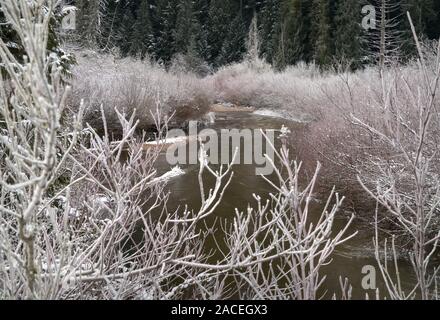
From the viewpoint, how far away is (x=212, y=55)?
4447 centimetres

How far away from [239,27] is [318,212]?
126 ft

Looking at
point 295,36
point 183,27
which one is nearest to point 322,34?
point 295,36

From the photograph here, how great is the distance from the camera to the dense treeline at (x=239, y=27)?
100 ft

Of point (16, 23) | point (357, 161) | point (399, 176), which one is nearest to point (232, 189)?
point (357, 161)

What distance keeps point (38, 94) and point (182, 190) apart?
9189mm

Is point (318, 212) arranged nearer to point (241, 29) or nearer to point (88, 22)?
point (88, 22)

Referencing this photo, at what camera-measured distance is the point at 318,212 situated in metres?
8.93

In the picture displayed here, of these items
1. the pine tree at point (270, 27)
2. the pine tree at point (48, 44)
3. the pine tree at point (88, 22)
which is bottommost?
the pine tree at point (48, 44)

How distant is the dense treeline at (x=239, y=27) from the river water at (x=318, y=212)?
52.3 ft

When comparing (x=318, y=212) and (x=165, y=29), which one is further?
(x=165, y=29)

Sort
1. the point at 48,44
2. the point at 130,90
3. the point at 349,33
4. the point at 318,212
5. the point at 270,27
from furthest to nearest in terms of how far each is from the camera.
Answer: the point at 270,27 → the point at 349,33 → the point at 130,90 → the point at 318,212 → the point at 48,44
